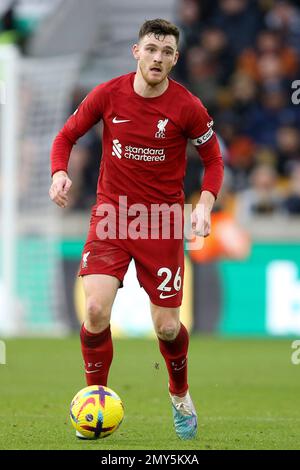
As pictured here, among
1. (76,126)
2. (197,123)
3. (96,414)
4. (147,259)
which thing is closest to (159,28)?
(197,123)

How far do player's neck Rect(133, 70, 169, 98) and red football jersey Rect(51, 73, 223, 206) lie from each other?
0.9 inches

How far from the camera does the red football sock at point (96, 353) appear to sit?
6.46 metres

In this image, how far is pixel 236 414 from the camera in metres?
7.70

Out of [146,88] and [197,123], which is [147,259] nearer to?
[197,123]

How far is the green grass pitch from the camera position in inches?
250

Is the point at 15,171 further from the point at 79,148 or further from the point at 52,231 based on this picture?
the point at 79,148

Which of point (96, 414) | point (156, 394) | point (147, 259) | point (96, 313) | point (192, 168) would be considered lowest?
point (156, 394)

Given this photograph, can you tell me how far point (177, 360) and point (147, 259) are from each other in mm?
634

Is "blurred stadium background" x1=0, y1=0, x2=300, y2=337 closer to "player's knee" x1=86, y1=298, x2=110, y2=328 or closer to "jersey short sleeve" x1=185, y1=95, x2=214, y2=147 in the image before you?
"jersey short sleeve" x1=185, y1=95, x2=214, y2=147

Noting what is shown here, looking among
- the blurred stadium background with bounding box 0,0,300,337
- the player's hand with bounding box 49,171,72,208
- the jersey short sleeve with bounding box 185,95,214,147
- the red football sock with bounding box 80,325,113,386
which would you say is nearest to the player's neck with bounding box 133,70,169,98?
the jersey short sleeve with bounding box 185,95,214,147

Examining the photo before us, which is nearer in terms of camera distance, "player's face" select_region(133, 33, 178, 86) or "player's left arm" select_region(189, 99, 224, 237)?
"player's face" select_region(133, 33, 178, 86)

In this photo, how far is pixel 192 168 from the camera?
15.1m

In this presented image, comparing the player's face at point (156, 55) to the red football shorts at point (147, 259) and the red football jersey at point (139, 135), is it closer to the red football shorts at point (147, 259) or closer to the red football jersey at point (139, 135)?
the red football jersey at point (139, 135)

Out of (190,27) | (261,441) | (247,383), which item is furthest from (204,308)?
(261,441)
